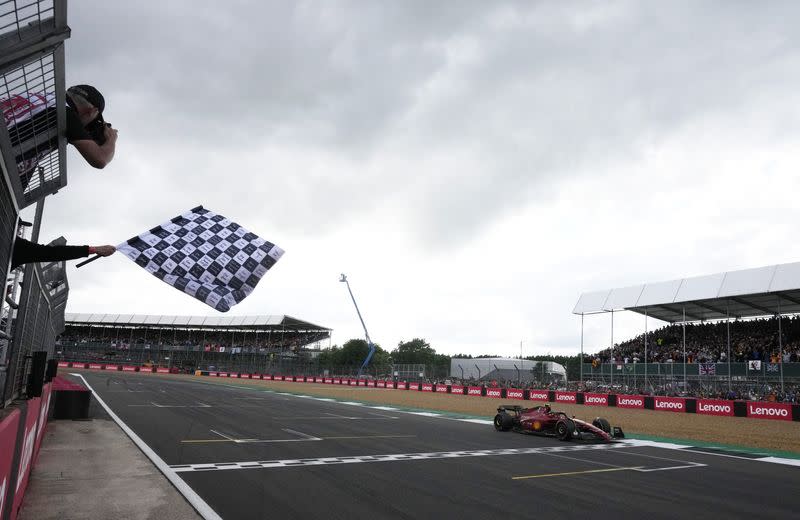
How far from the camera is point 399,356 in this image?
15525cm

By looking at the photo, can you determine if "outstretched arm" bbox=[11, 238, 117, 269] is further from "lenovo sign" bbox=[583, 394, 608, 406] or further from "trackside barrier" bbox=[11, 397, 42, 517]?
"lenovo sign" bbox=[583, 394, 608, 406]

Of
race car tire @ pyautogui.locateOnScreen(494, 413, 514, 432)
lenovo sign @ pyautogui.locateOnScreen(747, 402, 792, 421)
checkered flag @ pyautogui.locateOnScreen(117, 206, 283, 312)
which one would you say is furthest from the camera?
lenovo sign @ pyautogui.locateOnScreen(747, 402, 792, 421)

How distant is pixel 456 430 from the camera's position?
16359 millimetres

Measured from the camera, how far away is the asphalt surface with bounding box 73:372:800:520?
666 cm

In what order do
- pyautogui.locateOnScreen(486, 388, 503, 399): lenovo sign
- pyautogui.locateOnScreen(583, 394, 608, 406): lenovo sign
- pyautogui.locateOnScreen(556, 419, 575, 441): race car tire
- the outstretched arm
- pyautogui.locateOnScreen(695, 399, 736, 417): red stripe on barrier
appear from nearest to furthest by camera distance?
1. the outstretched arm
2. pyautogui.locateOnScreen(556, 419, 575, 441): race car tire
3. pyautogui.locateOnScreen(695, 399, 736, 417): red stripe on barrier
4. pyautogui.locateOnScreen(583, 394, 608, 406): lenovo sign
5. pyautogui.locateOnScreen(486, 388, 503, 399): lenovo sign

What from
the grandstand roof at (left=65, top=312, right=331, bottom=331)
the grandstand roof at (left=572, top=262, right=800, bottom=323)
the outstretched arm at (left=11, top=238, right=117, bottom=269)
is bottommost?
the outstretched arm at (left=11, top=238, right=117, bottom=269)

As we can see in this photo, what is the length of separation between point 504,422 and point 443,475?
782 centimetres

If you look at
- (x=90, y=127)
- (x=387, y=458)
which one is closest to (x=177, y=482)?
(x=387, y=458)

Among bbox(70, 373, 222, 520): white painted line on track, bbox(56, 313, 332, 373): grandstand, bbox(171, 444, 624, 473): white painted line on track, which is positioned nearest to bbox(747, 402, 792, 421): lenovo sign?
bbox(171, 444, 624, 473): white painted line on track

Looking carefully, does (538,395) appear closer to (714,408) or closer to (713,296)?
(714,408)

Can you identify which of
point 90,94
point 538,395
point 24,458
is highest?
point 90,94

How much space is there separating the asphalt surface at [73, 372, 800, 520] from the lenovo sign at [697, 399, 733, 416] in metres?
14.2

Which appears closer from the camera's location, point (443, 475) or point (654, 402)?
point (443, 475)

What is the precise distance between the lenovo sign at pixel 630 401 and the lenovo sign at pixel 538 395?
476 cm
